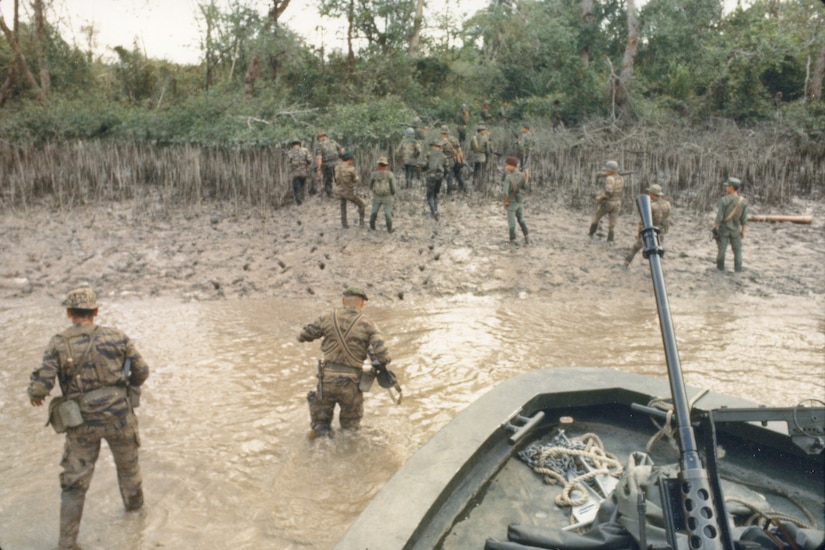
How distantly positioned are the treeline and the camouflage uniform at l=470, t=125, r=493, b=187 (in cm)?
160

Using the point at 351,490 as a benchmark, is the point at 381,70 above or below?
above

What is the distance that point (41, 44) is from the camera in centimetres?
2217

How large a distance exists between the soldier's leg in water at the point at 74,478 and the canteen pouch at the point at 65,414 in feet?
0.27

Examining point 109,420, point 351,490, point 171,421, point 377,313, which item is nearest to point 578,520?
point 351,490

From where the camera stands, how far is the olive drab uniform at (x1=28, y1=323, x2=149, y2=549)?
154 inches

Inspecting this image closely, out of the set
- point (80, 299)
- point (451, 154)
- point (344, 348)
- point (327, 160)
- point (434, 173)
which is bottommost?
point (344, 348)

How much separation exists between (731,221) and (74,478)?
387 inches

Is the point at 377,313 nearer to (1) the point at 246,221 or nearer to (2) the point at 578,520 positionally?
(1) the point at 246,221

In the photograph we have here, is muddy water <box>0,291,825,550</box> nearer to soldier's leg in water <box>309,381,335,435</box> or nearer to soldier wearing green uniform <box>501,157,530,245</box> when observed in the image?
soldier's leg in water <box>309,381,335,435</box>

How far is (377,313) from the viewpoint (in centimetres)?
917

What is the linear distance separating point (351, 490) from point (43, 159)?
13.7m

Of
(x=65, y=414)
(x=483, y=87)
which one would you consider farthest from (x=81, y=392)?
(x=483, y=87)

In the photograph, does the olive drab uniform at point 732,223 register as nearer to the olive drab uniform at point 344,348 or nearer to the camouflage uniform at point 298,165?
the olive drab uniform at point 344,348

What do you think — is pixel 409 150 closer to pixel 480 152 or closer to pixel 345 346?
pixel 480 152
